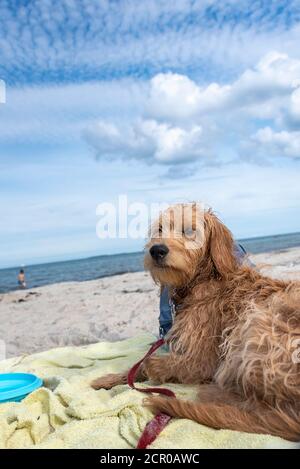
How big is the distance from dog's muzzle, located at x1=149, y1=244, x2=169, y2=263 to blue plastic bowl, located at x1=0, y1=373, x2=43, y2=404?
1.68 meters

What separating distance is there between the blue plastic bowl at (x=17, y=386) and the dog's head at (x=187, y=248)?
153 centimetres

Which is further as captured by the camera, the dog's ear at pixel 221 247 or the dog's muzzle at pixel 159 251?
the dog's ear at pixel 221 247

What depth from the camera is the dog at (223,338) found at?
3070 millimetres

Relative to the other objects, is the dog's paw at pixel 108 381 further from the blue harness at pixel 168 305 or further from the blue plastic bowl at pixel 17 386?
the blue harness at pixel 168 305

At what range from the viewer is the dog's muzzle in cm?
415

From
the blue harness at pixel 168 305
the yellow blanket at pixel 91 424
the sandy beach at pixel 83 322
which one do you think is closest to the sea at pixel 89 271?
the sandy beach at pixel 83 322

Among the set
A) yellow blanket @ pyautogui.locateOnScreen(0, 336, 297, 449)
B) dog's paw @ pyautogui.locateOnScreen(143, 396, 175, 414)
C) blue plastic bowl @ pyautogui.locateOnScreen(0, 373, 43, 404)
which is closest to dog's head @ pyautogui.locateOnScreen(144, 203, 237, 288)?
yellow blanket @ pyautogui.locateOnScreen(0, 336, 297, 449)

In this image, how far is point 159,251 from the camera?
4.15 m

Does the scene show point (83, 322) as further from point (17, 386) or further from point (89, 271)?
point (89, 271)

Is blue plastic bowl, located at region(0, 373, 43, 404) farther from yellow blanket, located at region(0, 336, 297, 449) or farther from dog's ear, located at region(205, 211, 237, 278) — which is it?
dog's ear, located at region(205, 211, 237, 278)

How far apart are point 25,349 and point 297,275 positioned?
4.41 metres

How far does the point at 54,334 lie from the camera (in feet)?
27.3

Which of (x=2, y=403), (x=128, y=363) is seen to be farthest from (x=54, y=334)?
(x=2, y=403)
